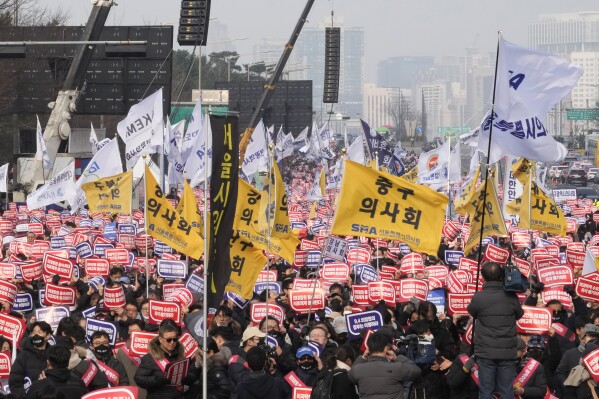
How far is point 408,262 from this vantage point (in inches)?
828

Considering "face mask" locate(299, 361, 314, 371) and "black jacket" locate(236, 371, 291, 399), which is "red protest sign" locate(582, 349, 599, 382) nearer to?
"face mask" locate(299, 361, 314, 371)

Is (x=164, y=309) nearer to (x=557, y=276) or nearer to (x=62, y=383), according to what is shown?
(x=62, y=383)

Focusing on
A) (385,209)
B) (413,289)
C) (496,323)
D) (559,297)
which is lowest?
(413,289)

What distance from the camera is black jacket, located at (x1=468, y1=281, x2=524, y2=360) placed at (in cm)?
1096

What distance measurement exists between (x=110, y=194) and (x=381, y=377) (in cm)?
1490

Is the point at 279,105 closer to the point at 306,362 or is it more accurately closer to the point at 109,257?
the point at 109,257

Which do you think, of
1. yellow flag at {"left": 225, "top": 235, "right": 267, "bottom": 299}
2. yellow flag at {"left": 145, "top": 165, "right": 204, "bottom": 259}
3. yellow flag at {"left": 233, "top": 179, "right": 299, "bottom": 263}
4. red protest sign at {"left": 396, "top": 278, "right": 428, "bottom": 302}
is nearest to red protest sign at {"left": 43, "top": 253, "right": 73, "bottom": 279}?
yellow flag at {"left": 145, "top": 165, "right": 204, "bottom": 259}

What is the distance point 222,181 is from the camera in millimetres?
11258

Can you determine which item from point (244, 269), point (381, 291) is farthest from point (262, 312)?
point (381, 291)

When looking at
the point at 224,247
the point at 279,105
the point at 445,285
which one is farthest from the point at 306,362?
the point at 279,105

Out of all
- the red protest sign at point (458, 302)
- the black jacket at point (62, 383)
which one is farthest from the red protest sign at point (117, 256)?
the black jacket at point (62, 383)

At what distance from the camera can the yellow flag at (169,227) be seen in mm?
18797

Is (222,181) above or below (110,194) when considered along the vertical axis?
above

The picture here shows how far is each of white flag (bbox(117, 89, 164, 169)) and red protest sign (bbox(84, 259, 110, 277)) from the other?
9.13 meters
